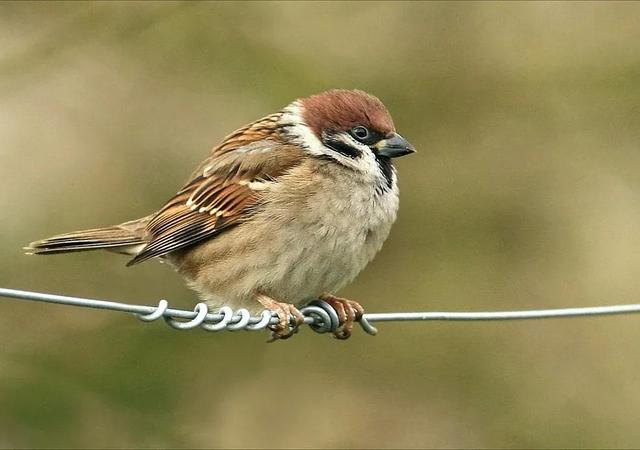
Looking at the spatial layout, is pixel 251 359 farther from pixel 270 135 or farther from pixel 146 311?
pixel 146 311

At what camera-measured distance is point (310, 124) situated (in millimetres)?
5309

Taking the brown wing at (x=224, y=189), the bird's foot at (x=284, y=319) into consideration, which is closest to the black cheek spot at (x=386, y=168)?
the brown wing at (x=224, y=189)

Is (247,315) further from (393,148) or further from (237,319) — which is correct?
(393,148)

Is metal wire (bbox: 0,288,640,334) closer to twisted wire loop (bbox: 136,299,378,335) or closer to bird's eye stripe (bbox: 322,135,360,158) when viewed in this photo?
twisted wire loop (bbox: 136,299,378,335)

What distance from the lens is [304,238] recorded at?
16.1 ft

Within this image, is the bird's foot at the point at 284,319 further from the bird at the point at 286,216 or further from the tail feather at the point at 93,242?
the tail feather at the point at 93,242

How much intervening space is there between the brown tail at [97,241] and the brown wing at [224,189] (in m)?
0.09

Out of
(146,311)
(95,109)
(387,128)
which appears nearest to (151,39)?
(95,109)

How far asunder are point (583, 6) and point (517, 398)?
87.8 inches

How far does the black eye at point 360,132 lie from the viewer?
524 centimetres

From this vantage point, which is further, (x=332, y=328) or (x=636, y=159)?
(x=636, y=159)

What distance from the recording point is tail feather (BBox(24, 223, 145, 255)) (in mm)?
5309

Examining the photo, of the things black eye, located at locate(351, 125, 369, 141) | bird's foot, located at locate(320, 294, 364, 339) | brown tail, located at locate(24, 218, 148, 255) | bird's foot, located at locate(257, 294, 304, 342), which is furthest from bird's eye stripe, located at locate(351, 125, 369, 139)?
brown tail, located at locate(24, 218, 148, 255)

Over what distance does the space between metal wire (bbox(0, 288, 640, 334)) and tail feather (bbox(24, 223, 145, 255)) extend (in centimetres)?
97
